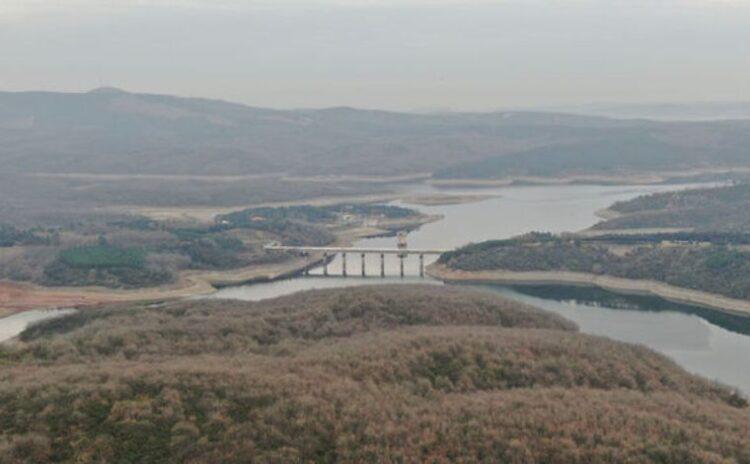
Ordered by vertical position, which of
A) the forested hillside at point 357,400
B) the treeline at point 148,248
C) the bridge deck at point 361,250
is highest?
the forested hillside at point 357,400

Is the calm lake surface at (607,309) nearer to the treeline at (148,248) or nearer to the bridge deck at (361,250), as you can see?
the bridge deck at (361,250)

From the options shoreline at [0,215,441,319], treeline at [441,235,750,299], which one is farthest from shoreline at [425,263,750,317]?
shoreline at [0,215,441,319]

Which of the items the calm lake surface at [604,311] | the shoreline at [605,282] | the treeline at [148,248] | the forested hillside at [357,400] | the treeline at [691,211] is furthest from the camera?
the treeline at [691,211]

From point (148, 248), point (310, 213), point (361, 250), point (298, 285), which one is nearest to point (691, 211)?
point (361, 250)

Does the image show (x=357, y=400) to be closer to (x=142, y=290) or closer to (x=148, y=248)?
(x=142, y=290)

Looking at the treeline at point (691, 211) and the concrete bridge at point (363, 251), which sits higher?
the treeline at point (691, 211)

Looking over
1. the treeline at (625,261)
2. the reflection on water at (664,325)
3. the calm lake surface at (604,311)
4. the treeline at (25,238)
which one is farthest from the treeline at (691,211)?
the treeline at (25,238)

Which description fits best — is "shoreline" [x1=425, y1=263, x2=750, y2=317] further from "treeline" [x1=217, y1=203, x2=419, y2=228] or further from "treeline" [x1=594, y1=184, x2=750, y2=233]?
"treeline" [x1=217, y1=203, x2=419, y2=228]

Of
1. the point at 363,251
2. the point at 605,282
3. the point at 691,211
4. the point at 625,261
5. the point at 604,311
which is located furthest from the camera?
the point at 691,211
